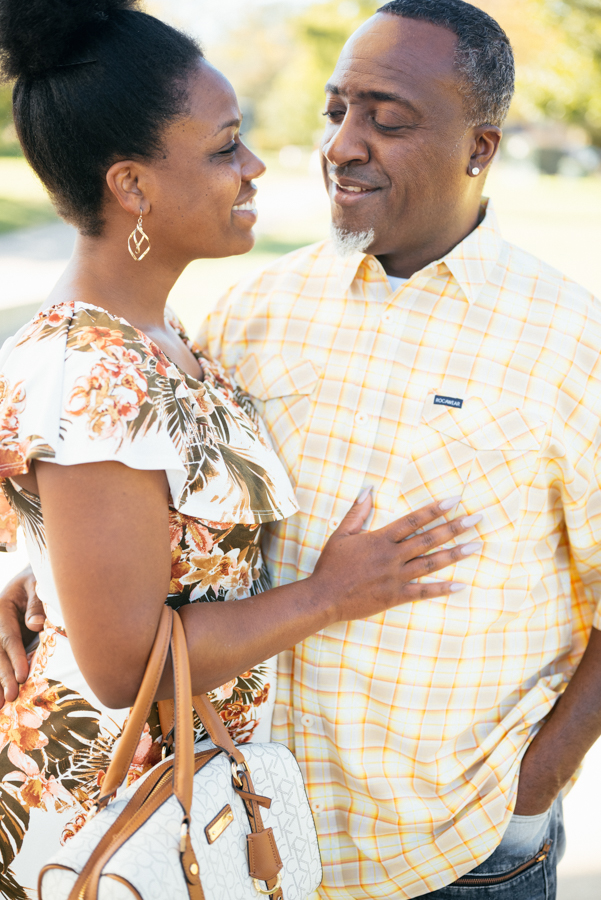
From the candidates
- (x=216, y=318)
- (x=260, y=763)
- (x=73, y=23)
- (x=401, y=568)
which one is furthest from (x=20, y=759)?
(x=73, y=23)

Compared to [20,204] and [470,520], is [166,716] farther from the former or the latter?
[20,204]

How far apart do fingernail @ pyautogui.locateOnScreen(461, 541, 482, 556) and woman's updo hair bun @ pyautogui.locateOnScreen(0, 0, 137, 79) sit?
141cm

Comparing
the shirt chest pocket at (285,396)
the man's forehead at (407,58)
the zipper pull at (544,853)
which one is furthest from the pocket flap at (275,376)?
the zipper pull at (544,853)

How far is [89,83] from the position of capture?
5.39 ft

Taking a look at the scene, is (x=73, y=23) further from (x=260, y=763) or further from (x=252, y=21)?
(x=252, y=21)

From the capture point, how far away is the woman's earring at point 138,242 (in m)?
1.78

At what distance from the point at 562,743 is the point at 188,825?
42.6 inches

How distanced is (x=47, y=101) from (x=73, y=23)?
159 mm

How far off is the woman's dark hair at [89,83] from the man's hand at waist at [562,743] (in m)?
1.68

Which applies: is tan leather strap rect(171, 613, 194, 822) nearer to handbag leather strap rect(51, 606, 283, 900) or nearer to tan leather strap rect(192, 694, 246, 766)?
handbag leather strap rect(51, 606, 283, 900)

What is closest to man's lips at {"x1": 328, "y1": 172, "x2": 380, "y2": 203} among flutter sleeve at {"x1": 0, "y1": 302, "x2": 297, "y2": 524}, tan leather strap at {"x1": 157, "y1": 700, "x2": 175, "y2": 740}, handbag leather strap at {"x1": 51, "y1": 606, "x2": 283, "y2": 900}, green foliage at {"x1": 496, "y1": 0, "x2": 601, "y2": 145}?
flutter sleeve at {"x1": 0, "y1": 302, "x2": 297, "y2": 524}

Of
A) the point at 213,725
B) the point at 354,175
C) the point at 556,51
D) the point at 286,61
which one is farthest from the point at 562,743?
the point at 286,61

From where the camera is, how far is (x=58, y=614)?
5.79 feet

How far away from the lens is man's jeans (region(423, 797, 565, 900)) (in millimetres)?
2090
